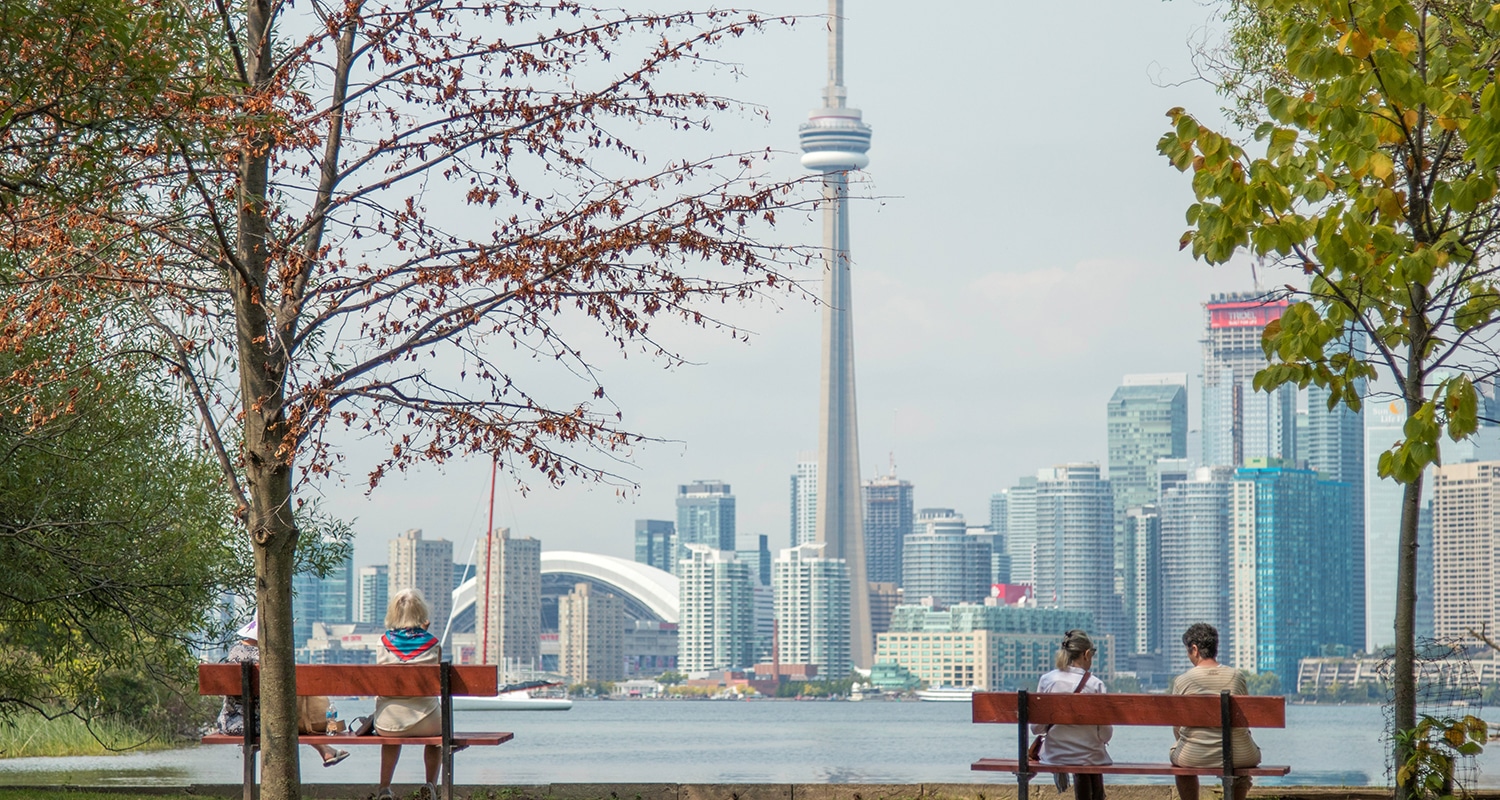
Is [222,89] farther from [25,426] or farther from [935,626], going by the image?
[935,626]

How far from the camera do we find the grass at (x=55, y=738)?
19484 millimetres

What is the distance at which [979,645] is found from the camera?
181 m

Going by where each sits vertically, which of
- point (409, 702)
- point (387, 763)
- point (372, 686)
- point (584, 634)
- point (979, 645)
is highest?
point (372, 686)

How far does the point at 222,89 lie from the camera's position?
24.6 feet

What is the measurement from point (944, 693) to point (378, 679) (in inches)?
6701

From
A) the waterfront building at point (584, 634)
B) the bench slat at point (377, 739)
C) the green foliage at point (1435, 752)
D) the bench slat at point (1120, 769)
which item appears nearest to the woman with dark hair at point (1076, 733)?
the bench slat at point (1120, 769)

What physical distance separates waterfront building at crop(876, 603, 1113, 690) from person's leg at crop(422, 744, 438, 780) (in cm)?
17088

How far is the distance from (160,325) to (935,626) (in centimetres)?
18713

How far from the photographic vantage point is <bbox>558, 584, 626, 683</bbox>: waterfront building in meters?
191

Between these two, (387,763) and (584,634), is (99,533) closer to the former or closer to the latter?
(387,763)

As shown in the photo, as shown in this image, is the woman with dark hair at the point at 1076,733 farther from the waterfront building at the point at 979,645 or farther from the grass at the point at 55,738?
the waterfront building at the point at 979,645

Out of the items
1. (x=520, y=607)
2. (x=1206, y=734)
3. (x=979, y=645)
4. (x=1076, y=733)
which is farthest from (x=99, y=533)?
(x=520, y=607)

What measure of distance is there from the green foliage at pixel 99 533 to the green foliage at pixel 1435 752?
296 inches

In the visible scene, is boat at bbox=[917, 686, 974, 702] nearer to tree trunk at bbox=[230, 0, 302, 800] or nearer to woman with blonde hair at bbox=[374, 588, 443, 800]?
woman with blonde hair at bbox=[374, 588, 443, 800]
